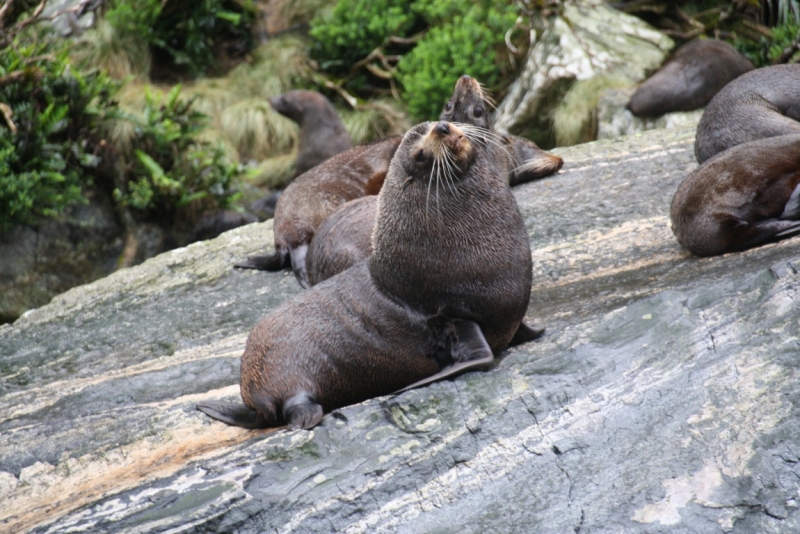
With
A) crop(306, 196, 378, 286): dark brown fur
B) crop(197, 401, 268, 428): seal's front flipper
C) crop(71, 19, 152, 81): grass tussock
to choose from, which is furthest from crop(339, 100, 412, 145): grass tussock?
crop(197, 401, 268, 428): seal's front flipper

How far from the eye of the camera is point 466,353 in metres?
3.72

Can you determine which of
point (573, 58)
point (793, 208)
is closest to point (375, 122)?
point (573, 58)

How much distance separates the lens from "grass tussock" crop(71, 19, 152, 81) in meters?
13.7

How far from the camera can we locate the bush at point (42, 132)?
31.0 ft

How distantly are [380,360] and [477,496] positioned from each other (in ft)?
3.37

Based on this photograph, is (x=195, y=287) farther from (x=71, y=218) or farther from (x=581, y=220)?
(x=71, y=218)

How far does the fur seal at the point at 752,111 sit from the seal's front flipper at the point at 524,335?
10.5ft

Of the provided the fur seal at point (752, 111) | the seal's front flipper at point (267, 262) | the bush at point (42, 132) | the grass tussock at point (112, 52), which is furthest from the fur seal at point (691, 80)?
the grass tussock at point (112, 52)

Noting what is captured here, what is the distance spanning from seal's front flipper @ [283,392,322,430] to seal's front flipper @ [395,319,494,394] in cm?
38

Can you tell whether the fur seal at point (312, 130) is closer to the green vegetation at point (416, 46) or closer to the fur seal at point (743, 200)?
the green vegetation at point (416, 46)

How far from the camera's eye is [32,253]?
10172 millimetres

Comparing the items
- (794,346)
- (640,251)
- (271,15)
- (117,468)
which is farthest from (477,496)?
(271,15)

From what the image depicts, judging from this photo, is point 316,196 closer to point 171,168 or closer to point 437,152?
A: point 437,152

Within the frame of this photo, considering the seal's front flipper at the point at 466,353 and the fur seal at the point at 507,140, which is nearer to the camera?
the seal's front flipper at the point at 466,353
